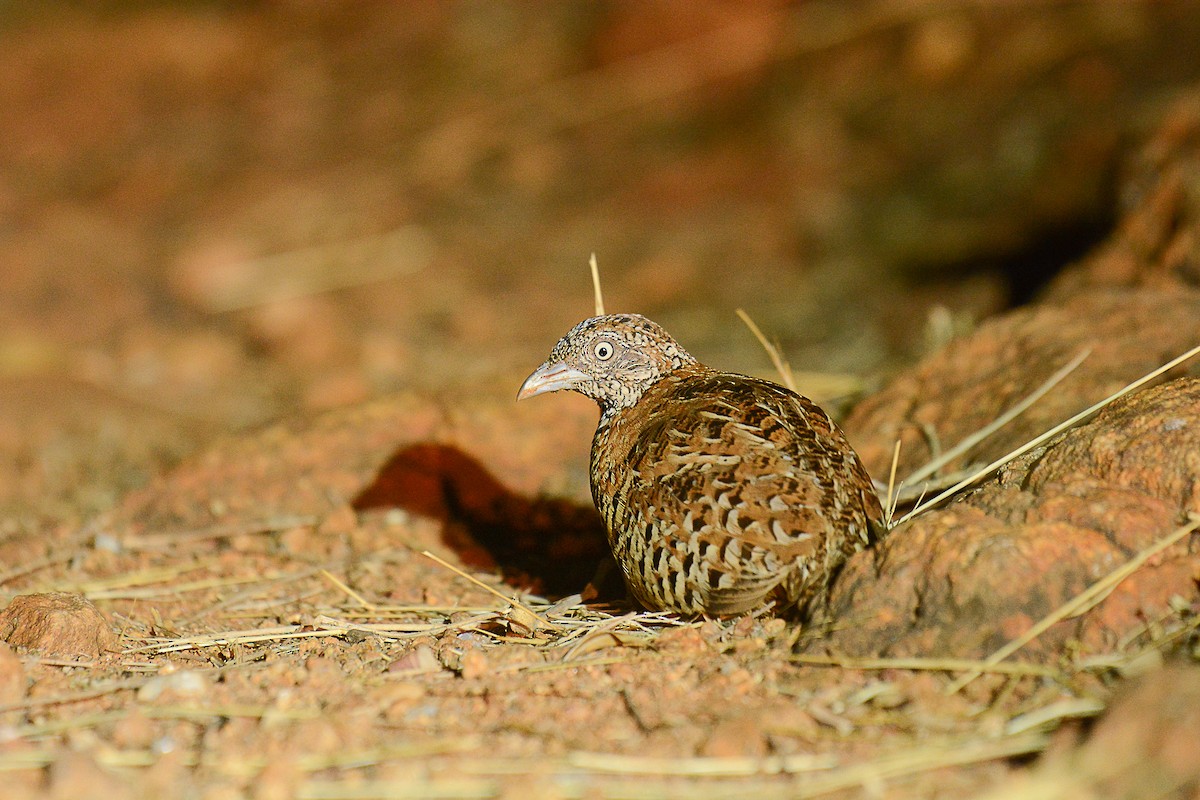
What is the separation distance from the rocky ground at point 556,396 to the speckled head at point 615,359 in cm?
84

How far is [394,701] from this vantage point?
332 centimetres

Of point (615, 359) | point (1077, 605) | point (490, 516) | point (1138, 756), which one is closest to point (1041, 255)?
point (490, 516)

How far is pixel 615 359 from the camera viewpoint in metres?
4.58

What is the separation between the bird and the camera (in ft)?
11.8

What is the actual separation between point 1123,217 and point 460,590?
4.59 meters

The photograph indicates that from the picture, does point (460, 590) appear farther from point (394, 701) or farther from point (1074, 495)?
point (1074, 495)

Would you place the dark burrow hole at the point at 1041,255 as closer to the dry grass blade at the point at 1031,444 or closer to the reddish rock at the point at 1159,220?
the reddish rock at the point at 1159,220

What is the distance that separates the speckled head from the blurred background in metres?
1.65

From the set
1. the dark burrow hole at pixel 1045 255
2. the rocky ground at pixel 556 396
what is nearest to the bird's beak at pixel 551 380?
the rocky ground at pixel 556 396

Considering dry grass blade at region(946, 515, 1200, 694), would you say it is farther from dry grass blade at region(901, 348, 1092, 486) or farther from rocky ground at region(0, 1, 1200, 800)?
dry grass blade at region(901, 348, 1092, 486)

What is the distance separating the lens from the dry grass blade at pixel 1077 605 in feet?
10.4

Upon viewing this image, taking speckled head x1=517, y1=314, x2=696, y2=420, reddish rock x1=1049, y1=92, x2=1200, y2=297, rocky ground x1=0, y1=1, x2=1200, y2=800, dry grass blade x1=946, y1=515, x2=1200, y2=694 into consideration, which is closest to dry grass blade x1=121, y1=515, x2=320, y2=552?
rocky ground x1=0, y1=1, x2=1200, y2=800

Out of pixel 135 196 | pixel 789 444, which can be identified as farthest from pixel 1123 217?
pixel 135 196

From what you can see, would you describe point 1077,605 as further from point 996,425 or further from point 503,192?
point 503,192
